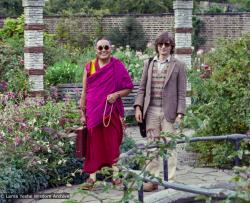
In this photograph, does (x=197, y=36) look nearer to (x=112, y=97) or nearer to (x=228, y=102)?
(x=228, y=102)

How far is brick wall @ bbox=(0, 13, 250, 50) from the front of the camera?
26.3 m

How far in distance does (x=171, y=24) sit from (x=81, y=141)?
19.5 metres

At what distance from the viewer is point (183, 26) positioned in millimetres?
14047

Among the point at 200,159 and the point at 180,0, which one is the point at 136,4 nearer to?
the point at 180,0

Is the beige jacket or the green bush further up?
the green bush

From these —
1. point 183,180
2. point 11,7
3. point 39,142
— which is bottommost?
point 183,180

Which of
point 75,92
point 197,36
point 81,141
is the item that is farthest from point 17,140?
point 197,36

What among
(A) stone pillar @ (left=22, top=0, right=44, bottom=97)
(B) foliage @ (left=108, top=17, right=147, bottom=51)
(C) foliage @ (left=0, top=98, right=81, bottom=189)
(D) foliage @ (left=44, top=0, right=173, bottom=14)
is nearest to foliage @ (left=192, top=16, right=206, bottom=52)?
(B) foliage @ (left=108, top=17, right=147, bottom=51)

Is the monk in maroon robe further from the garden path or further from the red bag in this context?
the garden path

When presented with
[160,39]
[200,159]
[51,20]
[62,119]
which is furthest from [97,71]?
[51,20]

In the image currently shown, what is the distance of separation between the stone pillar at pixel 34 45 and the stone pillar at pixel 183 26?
2808 mm

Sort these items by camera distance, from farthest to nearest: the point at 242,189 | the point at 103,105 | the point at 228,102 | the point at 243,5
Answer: the point at 243,5 < the point at 228,102 < the point at 103,105 < the point at 242,189

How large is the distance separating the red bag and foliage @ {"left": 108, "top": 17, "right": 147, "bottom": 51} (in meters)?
19.7

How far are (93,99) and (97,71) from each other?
0.30 m
